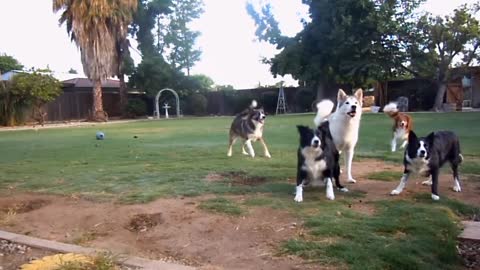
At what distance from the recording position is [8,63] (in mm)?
50250

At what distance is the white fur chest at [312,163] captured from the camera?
5.09 meters

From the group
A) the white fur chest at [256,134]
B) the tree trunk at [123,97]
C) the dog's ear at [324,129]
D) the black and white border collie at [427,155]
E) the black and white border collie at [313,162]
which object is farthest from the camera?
the tree trunk at [123,97]

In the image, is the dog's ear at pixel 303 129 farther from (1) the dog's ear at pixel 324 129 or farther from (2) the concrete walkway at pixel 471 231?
(2) the concrete walkway at pixel 471 231

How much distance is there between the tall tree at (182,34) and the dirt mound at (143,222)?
34723 millimetres

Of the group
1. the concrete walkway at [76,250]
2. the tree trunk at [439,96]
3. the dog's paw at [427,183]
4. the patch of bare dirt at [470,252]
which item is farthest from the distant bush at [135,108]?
the patch of bare dirt at [470,252]

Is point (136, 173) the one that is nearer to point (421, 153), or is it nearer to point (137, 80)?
point (421, 153)

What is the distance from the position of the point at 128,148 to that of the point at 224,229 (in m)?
7.87

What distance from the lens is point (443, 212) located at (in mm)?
4414

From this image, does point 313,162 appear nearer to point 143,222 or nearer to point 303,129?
point 303,129

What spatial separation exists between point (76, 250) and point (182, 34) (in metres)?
37.2

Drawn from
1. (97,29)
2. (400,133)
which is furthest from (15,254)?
(97,29)

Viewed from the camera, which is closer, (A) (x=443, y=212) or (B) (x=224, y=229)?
(B) (x=224, y=229)

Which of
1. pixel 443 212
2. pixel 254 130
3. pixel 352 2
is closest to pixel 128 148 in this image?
pixel 254 130

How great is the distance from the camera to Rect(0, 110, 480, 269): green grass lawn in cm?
340
